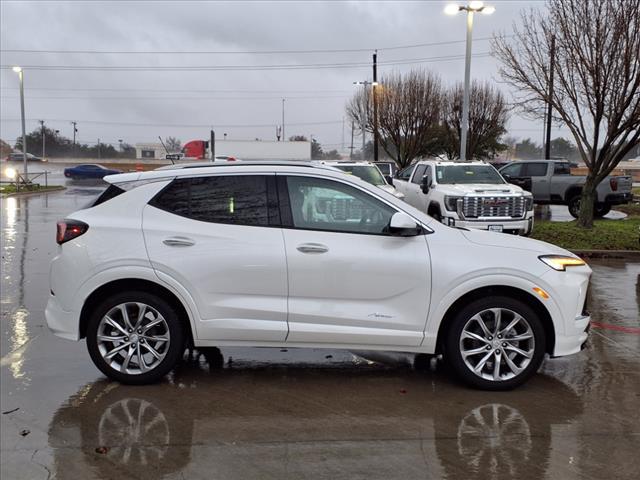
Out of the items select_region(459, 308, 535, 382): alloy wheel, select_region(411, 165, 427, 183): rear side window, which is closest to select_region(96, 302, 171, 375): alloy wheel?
select_region(459, 308, 535, 382): alloy wheel

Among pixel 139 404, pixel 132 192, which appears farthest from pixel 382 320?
pixel 132 192

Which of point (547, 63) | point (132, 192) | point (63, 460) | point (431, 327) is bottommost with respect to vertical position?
point (63, 460)

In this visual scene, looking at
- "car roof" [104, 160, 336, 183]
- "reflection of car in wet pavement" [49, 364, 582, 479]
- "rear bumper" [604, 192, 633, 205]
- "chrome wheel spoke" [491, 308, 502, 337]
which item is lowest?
"reflection of car in wet pavement" [49, 364, 582, 479]

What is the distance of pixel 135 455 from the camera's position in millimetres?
3752

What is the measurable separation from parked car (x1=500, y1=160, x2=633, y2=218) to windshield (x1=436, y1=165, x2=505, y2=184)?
6.53 metres

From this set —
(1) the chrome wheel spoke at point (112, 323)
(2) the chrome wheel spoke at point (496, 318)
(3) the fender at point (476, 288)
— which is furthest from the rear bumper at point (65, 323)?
(2) the chrome wheel spoke at point (496, 318)

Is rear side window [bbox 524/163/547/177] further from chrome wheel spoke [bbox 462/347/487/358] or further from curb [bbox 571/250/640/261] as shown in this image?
chrome wheel spoke [bbox 462/347/487/358]

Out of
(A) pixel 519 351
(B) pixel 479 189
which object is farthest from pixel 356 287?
(B) pixel 479 189

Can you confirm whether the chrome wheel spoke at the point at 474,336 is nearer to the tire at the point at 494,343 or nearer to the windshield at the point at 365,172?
the tire at the point at 494,343

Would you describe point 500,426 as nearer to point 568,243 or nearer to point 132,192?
point 132,192

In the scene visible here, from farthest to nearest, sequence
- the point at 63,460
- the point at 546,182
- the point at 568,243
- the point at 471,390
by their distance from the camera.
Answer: the point at 546,182 < the point at 568,243 < the point at 471,390 < the point at 63,460

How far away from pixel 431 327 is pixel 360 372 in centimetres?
89

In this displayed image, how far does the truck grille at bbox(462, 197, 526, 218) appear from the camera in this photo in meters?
12.2

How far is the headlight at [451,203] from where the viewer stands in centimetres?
1228
